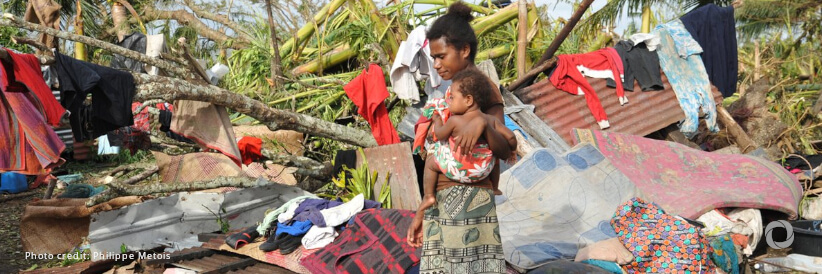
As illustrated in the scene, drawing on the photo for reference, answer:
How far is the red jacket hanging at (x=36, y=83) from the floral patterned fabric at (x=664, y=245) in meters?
3.92

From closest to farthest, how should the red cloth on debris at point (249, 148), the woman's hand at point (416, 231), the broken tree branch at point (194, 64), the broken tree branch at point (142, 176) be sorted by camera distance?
1. the woman's hand at point (416, 231)
2. the broken tree branch at point (194, 64)
3. the red cloth on debris at point (249, 148)
4. the broken tree branch at point (142, 176)

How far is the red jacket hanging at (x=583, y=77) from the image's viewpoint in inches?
281

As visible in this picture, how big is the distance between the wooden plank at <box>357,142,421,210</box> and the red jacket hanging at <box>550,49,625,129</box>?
2000 mm

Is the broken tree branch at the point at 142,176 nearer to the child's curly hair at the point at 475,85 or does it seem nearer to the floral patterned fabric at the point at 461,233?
the floral patterned fabric at the point at 461,233

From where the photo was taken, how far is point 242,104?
5887 mm

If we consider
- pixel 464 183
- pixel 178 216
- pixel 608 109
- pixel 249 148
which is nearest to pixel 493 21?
pixel 608 109

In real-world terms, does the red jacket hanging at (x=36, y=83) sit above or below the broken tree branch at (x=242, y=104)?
above

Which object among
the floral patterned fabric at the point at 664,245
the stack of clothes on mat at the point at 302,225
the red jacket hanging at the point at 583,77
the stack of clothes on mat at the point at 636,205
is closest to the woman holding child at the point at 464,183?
the stack of clothes on mat at the point at 636,205

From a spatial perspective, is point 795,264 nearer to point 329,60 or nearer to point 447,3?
point 447,3

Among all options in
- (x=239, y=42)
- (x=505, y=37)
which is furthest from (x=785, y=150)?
(x=239, y=42)

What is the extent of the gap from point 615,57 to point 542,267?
3.72 m

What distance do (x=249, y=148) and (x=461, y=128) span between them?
4.11 metres

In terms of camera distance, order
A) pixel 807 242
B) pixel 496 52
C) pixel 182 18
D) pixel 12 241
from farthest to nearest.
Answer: pixel 182 18, pixel 496 52, pixel 12 241, pixel 807 242

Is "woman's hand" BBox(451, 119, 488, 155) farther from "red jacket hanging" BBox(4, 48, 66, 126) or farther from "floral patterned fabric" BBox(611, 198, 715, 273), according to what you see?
"red jacket hanging" BBox(4, 48, 66, 126)
